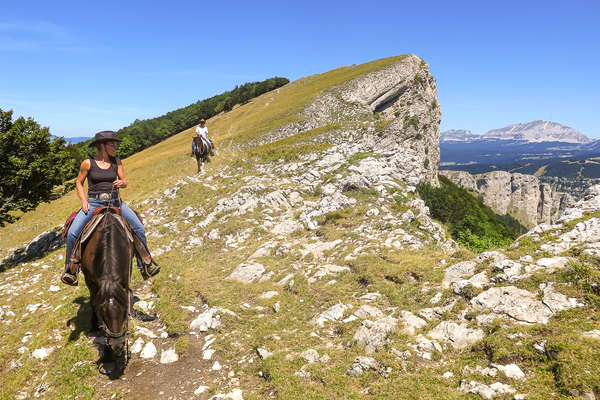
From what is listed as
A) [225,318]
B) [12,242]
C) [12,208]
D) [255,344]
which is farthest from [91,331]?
[12,242]

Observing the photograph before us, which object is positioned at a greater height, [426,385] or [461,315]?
[461,315]

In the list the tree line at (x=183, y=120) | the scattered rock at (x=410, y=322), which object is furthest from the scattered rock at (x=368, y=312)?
the tree line at (x=183, y=120)

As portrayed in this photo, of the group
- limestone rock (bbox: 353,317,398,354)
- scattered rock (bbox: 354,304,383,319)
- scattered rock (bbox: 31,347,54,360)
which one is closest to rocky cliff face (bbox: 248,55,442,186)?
scattered rock (bbox: 354,304,383,319)

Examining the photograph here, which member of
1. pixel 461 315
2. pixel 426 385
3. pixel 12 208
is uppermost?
pixel 12 208

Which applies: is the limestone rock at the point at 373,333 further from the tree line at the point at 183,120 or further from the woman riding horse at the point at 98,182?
the tree line at the point at 183,120

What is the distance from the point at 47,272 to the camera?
1339 cm

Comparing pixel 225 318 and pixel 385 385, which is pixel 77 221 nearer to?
pixel 225 318

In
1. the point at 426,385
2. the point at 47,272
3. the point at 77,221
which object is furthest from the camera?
the point at 47,272

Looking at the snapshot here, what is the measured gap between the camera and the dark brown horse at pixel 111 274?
18.7 ft

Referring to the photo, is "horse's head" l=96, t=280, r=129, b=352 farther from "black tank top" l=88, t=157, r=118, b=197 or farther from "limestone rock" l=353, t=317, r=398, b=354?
"limestone rock" l=353, t=317, r=398, b=354

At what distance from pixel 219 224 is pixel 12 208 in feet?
39.6

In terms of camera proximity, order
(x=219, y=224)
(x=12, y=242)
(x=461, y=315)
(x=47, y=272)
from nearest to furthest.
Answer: (x=461, y=315) → (x=47, y=272) → (x=219, y=224) → (x=12, y=242)

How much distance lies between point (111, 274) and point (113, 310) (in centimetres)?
76

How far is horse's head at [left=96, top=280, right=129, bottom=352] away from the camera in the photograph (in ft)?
18.5
